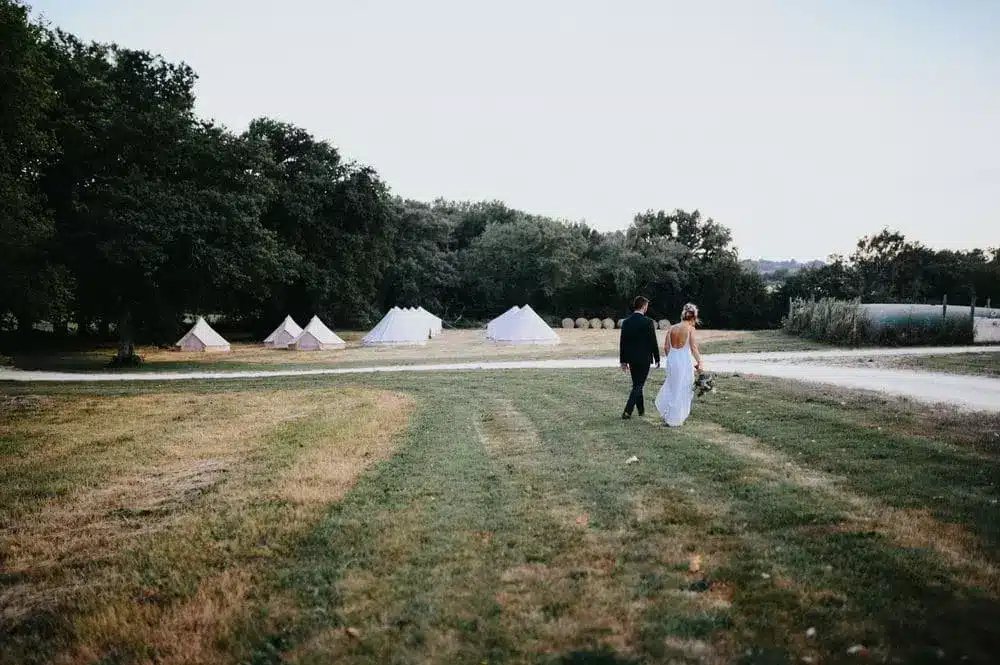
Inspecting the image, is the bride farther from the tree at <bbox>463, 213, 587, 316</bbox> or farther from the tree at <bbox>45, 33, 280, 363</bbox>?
the tree at <bbox>463, 213, 587, 316</bbox>

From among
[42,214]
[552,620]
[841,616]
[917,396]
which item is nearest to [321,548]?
[552,620]

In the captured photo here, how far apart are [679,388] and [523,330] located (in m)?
22.9

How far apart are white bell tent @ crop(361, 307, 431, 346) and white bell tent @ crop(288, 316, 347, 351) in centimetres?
175

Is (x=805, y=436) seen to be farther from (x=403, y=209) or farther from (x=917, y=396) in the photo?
(x=403, y=209)

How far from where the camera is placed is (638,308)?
9727 mm

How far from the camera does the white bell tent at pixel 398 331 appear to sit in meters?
31.9

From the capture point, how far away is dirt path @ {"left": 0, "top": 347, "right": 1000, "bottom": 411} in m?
11.0

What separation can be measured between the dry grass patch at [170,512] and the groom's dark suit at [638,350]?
3.63 metres

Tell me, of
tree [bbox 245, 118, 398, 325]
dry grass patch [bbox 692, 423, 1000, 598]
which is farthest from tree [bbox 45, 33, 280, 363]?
dry grass patch [bbox 692, 423, 1000, 598]

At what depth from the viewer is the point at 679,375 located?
8844 mm

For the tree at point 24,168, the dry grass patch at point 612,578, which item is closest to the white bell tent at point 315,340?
the tree at point 24,168

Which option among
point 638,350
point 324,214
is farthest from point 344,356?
point 638,350

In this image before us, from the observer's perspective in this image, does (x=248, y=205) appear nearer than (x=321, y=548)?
No

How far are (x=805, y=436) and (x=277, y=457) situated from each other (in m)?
6.62
